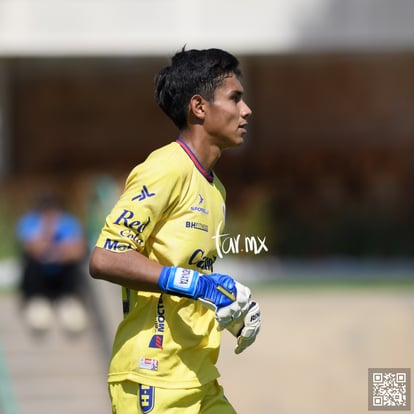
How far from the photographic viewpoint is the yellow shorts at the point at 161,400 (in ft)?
14.6

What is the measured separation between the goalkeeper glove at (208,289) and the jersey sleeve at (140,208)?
176 millimetres

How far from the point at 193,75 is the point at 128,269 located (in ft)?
2.74

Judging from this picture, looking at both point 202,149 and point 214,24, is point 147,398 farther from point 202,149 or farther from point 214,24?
point 214,24

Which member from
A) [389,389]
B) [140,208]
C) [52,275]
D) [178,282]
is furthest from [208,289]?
[52,275]

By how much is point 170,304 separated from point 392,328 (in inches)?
315

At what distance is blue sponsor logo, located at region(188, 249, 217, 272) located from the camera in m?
→ 4.52

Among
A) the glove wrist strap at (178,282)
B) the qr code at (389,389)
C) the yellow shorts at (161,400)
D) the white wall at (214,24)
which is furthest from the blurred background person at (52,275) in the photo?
the glove wrist strap at (178,282)

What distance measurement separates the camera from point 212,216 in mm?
4598

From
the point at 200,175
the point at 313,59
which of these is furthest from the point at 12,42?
the point at 200,175

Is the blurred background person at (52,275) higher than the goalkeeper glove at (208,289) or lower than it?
higher

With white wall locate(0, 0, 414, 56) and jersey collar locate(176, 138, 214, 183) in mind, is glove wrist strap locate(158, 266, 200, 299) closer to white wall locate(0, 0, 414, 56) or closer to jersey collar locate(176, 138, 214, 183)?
jersey collar locate(176, 138, 214, 183)

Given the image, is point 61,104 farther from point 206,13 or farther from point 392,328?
point 392,328

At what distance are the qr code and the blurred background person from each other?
5153 millimetres

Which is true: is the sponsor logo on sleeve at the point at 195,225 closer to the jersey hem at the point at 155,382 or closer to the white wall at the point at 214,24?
the jersey hem at the point at 155,382
